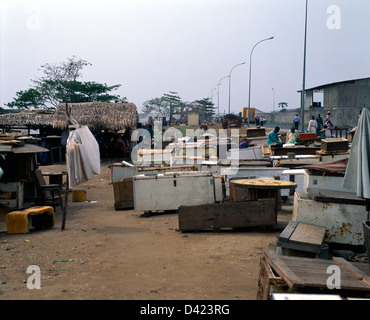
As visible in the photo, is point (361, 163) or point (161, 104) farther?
point (161, 104)

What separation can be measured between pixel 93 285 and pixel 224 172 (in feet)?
20.0

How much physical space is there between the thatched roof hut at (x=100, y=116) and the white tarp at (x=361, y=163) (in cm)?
1773

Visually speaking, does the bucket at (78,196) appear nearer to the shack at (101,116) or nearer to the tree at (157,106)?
the shack at (101,116)

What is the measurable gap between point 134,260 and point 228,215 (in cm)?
223

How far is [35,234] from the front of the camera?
839 centimetres

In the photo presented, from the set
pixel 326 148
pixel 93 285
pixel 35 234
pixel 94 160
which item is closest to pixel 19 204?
pixel 35 234

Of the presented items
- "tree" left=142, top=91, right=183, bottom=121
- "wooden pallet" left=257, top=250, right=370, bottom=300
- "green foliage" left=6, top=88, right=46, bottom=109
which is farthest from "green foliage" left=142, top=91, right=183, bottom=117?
"wooden pallet" left=257, top=250, right=370, bottom=300

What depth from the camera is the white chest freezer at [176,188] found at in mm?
9359

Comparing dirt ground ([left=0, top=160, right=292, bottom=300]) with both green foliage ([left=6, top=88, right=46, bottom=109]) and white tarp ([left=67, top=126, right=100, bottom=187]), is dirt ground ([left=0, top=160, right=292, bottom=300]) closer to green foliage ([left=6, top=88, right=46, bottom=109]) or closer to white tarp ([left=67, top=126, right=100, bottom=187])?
white tarp ([left=67, top=126, right=100, bottom=187])

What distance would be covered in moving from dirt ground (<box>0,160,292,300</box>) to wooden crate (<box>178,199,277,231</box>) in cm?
18

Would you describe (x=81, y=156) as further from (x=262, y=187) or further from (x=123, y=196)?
(x=262, y=187)

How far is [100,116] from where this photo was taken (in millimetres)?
22141

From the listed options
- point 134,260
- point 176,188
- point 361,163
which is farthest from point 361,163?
point 176,188

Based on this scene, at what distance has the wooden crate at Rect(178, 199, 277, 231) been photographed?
296 inches
